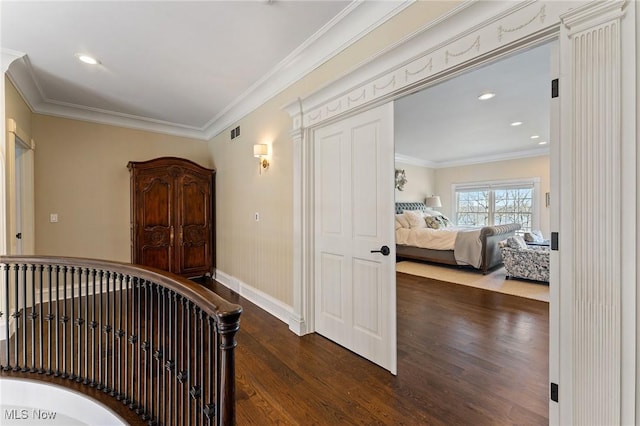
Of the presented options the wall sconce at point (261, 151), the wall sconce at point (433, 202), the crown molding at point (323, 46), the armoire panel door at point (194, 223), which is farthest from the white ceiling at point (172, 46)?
the wall sconce at point (433, 202)

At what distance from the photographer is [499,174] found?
799 centimetres

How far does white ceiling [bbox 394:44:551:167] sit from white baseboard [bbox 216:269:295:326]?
2876 mm

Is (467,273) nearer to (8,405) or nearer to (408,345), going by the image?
(408,345)

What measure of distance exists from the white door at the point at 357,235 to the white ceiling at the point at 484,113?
95 cm

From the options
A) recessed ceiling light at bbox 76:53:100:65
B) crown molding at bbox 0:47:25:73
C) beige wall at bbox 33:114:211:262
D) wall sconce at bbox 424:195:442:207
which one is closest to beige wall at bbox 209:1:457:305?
beige wall at bbox 33:114:211:262

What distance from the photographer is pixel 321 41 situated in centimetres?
252

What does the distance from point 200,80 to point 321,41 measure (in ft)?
5.28

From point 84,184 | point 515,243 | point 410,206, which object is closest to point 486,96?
point 515,243

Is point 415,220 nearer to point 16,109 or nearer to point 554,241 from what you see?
point 554,241

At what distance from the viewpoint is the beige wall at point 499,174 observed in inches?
285

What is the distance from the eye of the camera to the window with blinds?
7.57 metres

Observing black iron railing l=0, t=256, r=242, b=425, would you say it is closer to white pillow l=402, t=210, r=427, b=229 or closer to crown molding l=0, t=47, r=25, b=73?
crown molding l=0, t=47, r=25, b=73

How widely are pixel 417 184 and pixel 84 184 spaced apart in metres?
7.95

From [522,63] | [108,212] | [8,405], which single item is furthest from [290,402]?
[108,212]
